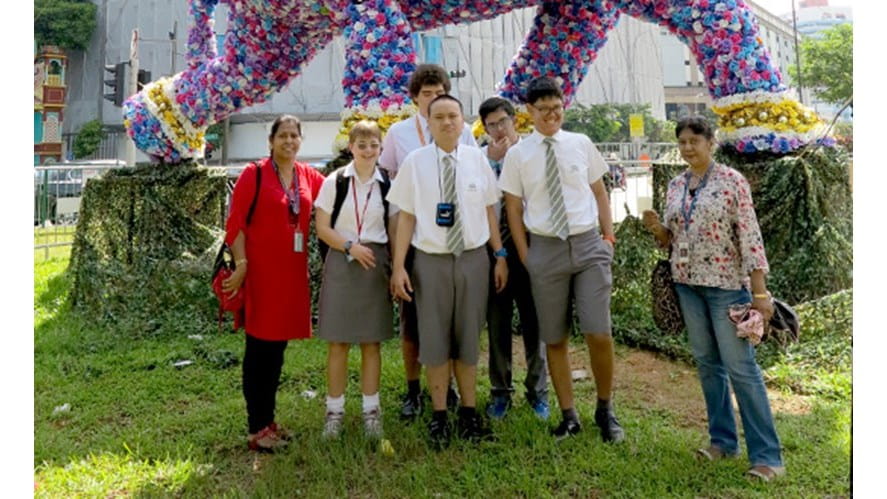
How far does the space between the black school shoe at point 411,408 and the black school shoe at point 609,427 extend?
74 centimetres

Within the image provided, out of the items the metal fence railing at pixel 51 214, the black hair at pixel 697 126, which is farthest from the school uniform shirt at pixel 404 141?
the metal fence railing at pixel 51 214

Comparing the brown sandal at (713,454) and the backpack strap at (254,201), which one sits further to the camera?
the backpack strap at (254,201)

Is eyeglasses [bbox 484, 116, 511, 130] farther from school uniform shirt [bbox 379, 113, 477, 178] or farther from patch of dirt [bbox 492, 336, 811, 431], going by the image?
patch of dirt [bbox 492, 336, 811, 431]

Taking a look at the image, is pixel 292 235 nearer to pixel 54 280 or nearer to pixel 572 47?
pixel 572 47

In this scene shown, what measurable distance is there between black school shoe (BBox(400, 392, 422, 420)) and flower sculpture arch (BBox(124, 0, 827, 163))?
1.36 meters

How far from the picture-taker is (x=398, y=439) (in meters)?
2.48

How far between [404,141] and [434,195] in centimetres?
42

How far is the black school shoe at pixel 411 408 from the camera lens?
2.77m

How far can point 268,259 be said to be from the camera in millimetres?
2439

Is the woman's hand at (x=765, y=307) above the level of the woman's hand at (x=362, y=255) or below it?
below

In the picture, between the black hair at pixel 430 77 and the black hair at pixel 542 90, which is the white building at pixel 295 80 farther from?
the black hair at pixel 542 90

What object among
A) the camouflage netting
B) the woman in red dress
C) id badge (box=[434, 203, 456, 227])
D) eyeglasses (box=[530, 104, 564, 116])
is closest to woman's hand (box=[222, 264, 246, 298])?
the woman in red dress

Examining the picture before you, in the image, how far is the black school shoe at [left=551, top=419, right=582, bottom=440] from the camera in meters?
2.48

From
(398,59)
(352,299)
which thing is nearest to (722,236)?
(352,299)
